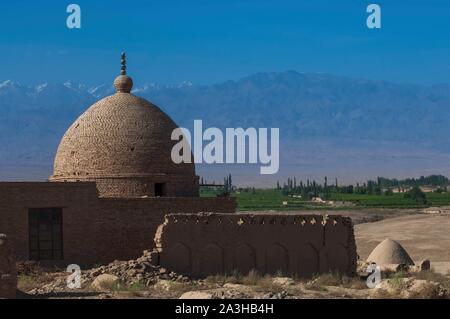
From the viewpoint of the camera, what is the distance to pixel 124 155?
89.4 feet

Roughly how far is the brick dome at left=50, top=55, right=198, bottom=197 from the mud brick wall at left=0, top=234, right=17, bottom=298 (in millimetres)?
8572

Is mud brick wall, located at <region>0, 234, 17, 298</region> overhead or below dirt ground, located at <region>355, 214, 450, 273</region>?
overhead

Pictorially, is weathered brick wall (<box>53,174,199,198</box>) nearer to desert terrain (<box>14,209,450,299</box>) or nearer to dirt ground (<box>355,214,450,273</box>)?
desert terrain (<box>14,209,450,299</box>)

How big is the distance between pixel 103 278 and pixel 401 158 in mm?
161871

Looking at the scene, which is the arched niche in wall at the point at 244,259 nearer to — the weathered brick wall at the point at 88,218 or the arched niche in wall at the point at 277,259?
the arched niche in wall at the point at 277,259

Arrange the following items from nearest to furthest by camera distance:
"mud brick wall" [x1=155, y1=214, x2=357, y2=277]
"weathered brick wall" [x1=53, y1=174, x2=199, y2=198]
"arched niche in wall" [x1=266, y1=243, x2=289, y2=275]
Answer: "mud brick wall" [x1=155, y1=214, x2=357, y2=277], "arched niche in wall" [x1=266, y1=243, x2=289, y2=275], "weathered brick wall" [x1=53, y1=174, x2=199, y2=198]

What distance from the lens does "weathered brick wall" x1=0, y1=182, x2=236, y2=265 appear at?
24953 millimetres

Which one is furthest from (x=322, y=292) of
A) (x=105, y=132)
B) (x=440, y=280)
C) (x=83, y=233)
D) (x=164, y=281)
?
(x=105, y=132)

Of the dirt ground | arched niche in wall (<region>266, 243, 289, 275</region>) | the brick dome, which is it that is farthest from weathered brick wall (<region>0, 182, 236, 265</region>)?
the dirt ground

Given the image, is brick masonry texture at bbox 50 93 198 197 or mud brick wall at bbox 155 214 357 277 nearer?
mud brick wall at bbox 155 214 357 277

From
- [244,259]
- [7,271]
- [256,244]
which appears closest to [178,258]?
[244,259]

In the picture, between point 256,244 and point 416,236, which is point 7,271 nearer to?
point 256,244
